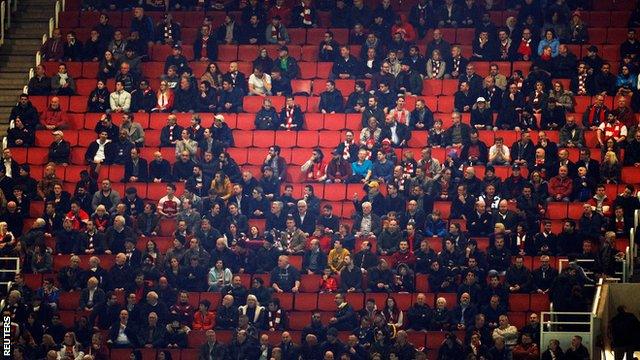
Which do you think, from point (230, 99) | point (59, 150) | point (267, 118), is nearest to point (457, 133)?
point (267, 118)

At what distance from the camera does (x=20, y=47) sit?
3052 centimetres

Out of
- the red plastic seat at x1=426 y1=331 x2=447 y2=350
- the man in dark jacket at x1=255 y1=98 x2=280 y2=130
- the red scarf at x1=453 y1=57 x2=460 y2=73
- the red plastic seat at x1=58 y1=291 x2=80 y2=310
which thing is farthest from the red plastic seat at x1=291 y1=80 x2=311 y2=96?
the red plastic seat at x1=426 y1=331 x2=447 y2=350

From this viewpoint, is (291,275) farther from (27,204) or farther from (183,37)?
(183,37)

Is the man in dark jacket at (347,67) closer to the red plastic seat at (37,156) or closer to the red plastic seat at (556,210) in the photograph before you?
the red plastic seat at (556,210)

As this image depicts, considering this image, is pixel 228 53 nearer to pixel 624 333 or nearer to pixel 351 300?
pixel 351 300

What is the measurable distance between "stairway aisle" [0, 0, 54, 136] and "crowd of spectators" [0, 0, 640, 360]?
0.67 m

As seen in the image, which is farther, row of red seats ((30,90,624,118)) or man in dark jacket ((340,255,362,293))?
row of red seats ((30,90,624,118))

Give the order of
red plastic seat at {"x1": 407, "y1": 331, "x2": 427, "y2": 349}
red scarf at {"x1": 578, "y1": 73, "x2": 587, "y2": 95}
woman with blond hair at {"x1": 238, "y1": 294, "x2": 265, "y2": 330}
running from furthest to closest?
red scarf at {"x1": 578, "y1": 73, "x2": 587, "y2": 95}, woman with blond hair at {"x1": 238, "y1": 294, "x2": 265, "y2": 330}, red plastic seat at {"x1": 407, "y1": 331, "x2": 427, "y2": 349}

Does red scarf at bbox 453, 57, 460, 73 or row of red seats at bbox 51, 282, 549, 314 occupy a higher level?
red scarf at bbox 453, 57, 460, 73

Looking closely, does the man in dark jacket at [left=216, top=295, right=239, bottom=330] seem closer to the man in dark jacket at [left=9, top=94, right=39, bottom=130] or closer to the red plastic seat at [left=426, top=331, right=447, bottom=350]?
the red plastic seat at [left=426, top=331, right=447, bottom=350]

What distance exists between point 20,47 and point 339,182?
7112mm

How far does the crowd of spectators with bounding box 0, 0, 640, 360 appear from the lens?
24438 mm

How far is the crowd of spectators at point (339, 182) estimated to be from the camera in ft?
80.2

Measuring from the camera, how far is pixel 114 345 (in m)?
24.6
